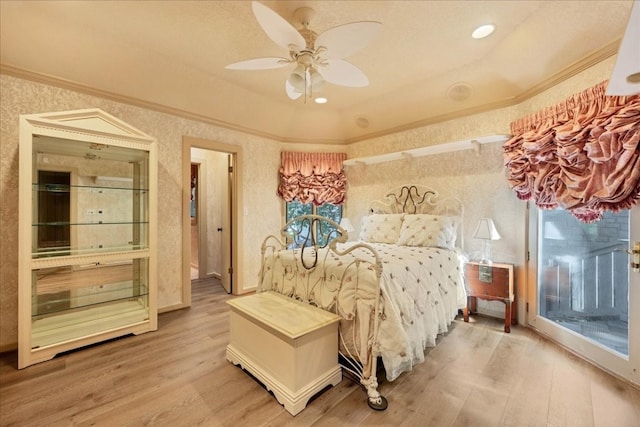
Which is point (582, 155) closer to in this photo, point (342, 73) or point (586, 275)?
point (586, 275)

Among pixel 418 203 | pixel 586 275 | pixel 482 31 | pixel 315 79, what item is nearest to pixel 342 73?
pixel 315 79

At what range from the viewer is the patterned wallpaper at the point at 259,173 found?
2.40m

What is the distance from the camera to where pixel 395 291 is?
1.93 meters

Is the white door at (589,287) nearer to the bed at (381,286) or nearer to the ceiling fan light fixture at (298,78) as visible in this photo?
the bed at (381,286)

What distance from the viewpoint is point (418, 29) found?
2.29 metres

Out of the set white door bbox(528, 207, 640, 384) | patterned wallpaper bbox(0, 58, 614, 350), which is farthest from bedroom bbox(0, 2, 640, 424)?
white door bbox(528, 207, 640, 384)

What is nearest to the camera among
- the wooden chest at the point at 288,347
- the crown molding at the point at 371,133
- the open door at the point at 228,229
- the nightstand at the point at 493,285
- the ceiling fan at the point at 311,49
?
the ceiling fan at the point at 311,49

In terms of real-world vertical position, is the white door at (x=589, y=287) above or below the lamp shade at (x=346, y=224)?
below

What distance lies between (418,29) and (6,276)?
4274 millimetres

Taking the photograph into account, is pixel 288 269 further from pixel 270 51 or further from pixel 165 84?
pixel 165 84

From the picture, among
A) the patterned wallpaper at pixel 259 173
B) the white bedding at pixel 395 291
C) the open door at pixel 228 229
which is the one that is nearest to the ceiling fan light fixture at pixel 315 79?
the white bedding at pixel 395 291

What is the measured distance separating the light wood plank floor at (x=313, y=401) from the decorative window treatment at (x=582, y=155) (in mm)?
1328

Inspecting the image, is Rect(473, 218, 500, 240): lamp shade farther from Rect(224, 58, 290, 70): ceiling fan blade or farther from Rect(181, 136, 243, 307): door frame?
Rect(181, 136, 243, 307): door frame

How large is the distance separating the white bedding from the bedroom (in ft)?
3.23
